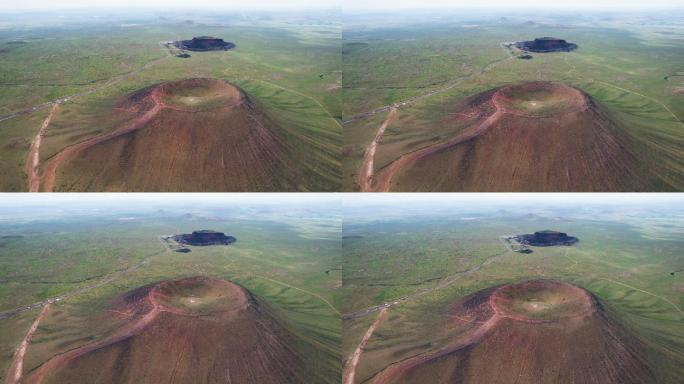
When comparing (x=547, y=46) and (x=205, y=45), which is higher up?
(x=547, y=46)

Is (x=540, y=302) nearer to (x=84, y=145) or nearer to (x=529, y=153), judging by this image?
(x=529, y=153)

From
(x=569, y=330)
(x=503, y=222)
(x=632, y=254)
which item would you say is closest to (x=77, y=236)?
(x=503, y=222)

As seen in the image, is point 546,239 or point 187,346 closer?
point 187,346

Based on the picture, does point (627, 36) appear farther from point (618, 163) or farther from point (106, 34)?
point (106, 34)

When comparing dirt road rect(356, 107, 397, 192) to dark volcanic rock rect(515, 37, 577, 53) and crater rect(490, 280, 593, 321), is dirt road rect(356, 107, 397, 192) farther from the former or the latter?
dark volcanic rock rect(515, 37, 577, 53)

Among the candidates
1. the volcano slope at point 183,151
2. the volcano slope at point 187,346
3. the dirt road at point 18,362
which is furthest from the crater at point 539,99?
the dirt road at point 18,362

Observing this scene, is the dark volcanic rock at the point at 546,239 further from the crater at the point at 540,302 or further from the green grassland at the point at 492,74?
the crater at the point at 540,302

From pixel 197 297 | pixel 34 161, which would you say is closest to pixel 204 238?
pixel 34 161

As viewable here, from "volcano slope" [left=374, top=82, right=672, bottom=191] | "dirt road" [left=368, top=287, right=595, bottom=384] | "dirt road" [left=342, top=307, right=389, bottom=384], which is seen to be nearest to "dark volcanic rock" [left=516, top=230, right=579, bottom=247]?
"volcano slope" [left=374, top=82, right=672, bottom=191]
